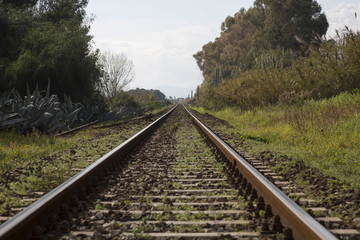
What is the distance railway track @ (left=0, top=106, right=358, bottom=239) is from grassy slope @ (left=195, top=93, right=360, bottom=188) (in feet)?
5.07

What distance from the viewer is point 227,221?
286cm

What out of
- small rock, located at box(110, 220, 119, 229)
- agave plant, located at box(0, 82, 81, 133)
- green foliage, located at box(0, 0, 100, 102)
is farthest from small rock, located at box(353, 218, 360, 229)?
green foliage, located at box(0, 0, 100, 102)

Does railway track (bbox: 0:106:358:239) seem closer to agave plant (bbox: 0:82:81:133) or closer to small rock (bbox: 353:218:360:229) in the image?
small rock (bbox: 353:218:360:229)

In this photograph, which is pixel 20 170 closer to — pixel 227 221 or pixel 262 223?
pixel 227 221

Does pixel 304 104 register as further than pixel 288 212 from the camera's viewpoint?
Yes

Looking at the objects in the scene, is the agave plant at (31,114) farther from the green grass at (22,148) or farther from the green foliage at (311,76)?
the green foliage at (311,76)

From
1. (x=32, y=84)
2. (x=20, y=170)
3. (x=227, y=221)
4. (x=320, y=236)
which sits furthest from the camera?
(x=32, y=84)

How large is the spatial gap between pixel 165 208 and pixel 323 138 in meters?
4.54

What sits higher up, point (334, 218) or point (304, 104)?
point (304, 104)

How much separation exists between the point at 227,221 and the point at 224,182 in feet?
4.52

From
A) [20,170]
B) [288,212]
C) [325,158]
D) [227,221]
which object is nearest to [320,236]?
[288,212]

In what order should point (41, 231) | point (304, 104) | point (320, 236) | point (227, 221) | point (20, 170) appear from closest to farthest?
1. point (320, 236)
2. point (41, 231)
3. point (227, 221)
4. point (20, 170)
5. point (304, 104)

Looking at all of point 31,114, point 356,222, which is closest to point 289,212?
point 356,222

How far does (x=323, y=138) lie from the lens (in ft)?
21.7
